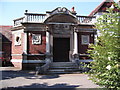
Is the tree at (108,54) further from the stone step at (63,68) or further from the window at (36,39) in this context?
the window at (36,39)

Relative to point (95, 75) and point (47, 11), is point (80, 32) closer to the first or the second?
point (47, 11)

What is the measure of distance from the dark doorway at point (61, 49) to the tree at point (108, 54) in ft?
33.2

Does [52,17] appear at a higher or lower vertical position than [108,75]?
higher

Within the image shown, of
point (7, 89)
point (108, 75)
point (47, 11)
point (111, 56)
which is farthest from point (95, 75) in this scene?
point (47, 11)

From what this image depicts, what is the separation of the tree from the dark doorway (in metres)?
10.1

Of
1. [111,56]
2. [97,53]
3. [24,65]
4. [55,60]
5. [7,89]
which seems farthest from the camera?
[55,60]

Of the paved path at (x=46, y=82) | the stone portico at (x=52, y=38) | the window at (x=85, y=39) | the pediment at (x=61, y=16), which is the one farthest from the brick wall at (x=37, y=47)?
the paved path at (x=46, y=82)

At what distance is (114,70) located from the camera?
3508mm

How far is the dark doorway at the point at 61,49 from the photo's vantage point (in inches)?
559

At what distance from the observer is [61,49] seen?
47.1 feet

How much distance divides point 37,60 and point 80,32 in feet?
17.1

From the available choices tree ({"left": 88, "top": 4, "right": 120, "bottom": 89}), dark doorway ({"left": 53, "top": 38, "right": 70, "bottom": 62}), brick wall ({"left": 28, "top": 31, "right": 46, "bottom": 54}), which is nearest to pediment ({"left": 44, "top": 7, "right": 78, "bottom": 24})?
brick wall ({"left": 28, "top": 31, "right": 46, "bottom": 54})

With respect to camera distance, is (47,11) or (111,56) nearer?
(111,56)

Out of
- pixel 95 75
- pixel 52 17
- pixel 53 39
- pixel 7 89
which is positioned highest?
pixel 52 17
